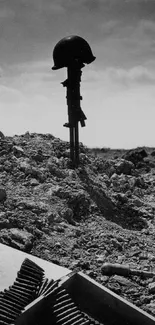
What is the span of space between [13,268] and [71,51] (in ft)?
16.7

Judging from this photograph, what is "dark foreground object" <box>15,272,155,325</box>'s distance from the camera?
5.26 m

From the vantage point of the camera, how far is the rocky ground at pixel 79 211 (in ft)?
24.3

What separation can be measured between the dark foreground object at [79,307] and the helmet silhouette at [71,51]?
5.28m

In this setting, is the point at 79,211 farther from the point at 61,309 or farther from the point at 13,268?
the point at 61,309

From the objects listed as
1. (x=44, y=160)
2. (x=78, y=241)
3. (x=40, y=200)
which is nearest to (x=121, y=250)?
(x=78, y=241)

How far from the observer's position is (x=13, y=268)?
6297mm

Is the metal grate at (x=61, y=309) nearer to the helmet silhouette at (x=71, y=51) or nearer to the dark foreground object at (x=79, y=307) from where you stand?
the dark foreground object at (x=79, y=307)

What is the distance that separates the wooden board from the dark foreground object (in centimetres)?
33

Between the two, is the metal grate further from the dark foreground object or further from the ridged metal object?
the ridged metal object

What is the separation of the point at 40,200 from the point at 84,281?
10.7ft

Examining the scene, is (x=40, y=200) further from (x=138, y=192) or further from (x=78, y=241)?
(x=138, y=192)

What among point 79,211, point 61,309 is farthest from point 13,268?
point 79,211

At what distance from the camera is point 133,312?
5.41m

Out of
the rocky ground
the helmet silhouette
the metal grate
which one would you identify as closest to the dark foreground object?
the metal grate
